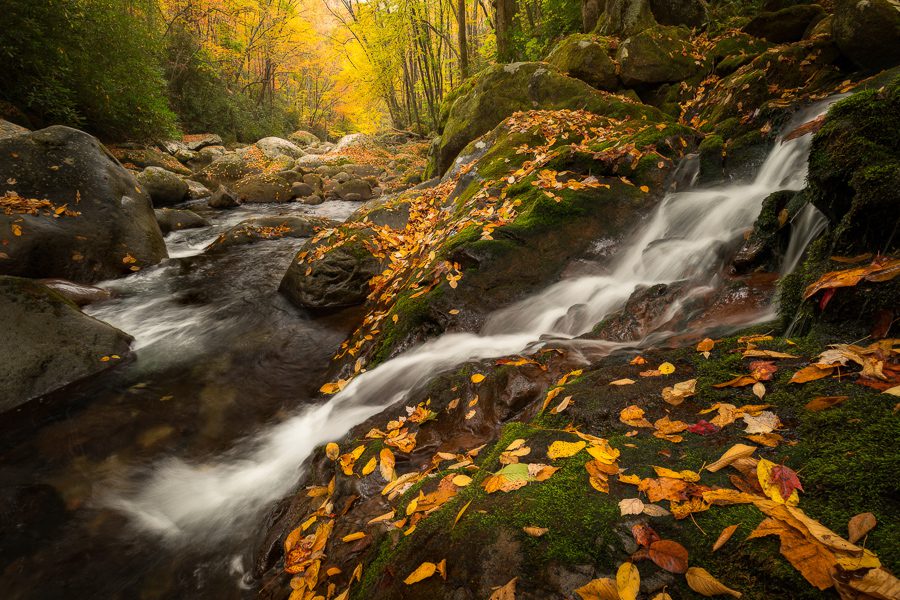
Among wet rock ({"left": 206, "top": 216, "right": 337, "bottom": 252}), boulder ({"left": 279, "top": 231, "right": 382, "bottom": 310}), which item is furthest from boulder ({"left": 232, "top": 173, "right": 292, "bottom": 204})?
boulder ({"left": 279, "top": 231, "right": 382, "bottom": 310})

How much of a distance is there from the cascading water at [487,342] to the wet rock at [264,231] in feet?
21.9

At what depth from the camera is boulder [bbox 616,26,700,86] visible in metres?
9.02

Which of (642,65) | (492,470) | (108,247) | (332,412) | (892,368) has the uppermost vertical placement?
(642,65)

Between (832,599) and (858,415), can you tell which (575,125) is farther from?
(832,599)

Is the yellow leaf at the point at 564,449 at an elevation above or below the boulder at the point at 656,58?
below

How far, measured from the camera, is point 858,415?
1.44 meters

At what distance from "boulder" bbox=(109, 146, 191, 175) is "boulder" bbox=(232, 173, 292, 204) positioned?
9.09 ft

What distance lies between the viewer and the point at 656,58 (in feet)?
29.9

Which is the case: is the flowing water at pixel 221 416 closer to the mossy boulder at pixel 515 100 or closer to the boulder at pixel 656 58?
the mossy boulder at pixel 515 100

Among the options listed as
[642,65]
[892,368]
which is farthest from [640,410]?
[642,65]

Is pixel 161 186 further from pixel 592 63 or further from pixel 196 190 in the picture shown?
pixel 592 63

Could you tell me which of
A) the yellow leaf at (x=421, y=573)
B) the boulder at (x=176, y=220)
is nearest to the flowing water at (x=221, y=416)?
the yellow leaf at (x=421, y=573)

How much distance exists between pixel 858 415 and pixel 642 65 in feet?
33.2

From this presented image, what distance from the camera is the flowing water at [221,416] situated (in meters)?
2.99
